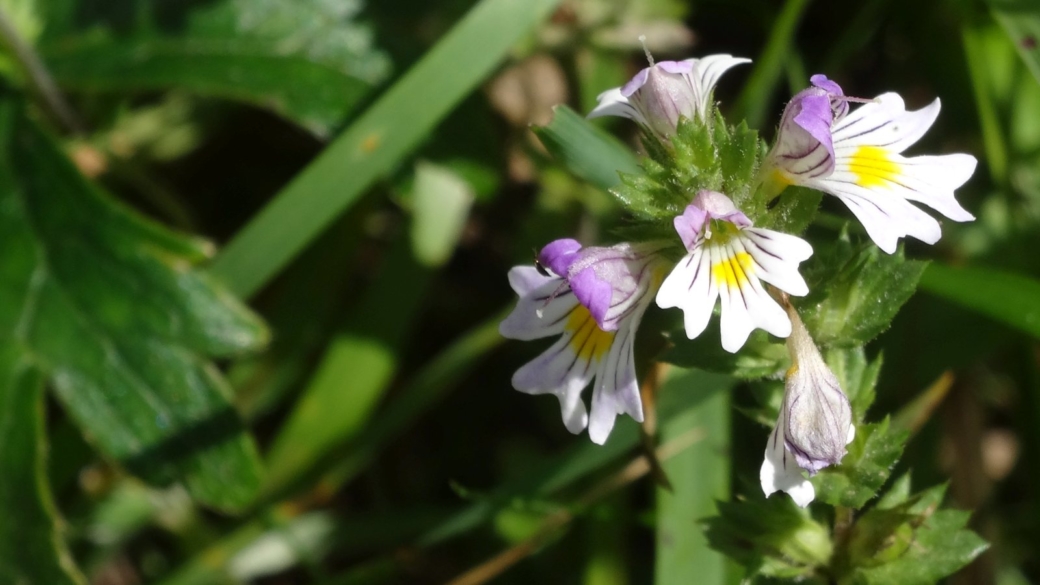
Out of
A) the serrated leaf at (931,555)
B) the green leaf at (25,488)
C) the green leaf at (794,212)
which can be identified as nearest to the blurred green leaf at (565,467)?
the serrated leaf at (931,555)

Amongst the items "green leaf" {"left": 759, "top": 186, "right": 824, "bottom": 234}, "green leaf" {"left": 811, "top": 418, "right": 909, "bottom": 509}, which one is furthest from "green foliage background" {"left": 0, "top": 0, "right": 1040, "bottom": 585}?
"green leaf" {"left": 759, "top": 186, "right": 824, "bottom": 234}

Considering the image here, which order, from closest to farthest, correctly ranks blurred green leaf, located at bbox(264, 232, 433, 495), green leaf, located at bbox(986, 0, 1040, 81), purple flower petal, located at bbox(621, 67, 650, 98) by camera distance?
purple flower petal, located at bbox(621, 67, 650, 98) < green leaf, located at bbox(986, 0, 1040, 81) < blurred green leaf, located at bbox(264, 232, 433, 495)

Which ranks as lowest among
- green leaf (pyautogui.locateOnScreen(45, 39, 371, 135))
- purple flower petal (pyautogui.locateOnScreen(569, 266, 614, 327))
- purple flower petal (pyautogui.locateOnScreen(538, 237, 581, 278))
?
purple flower petal (pyautogui.locateOnScreen(569, 266, 614, 327))

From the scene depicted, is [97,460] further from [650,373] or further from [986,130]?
[986,130]

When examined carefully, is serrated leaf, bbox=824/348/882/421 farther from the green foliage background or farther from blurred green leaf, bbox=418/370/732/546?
blurred green leaf, bbox=418/370/732/546

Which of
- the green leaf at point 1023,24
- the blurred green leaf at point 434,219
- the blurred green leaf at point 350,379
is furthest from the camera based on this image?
the blurred green leaf at point 434,219

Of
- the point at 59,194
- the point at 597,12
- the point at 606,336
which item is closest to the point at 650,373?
the point at 606,336

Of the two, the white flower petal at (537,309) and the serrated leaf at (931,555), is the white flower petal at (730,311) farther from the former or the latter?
the serrated leaf at (931,555)
